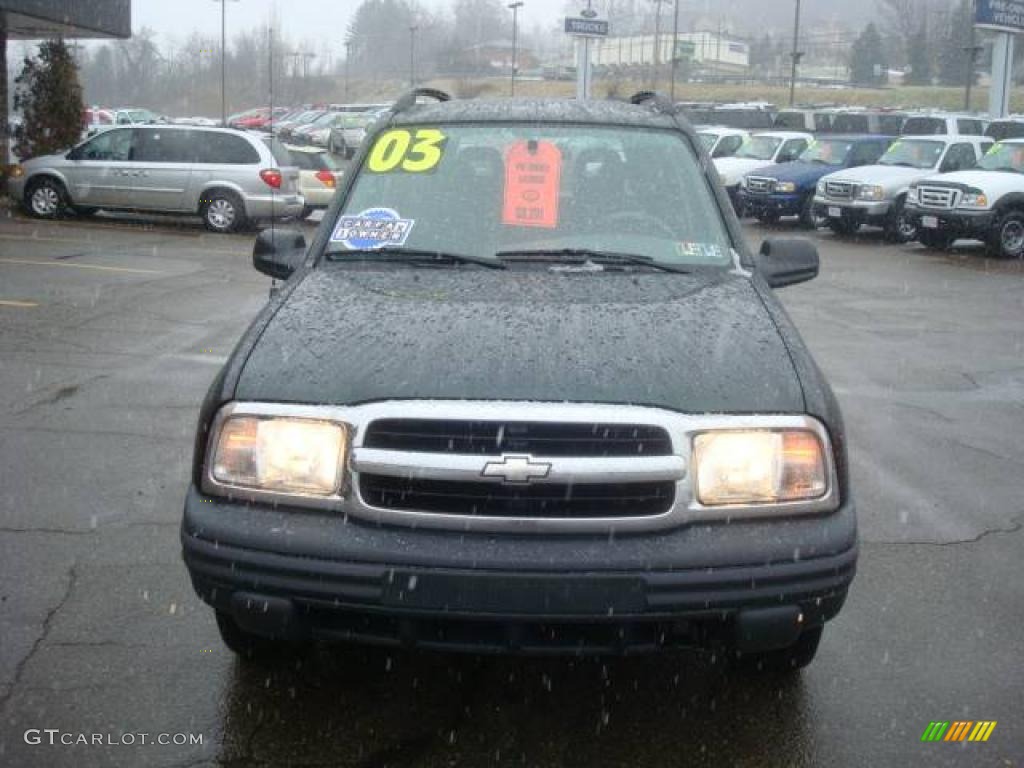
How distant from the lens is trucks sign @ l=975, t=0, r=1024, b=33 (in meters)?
27.2

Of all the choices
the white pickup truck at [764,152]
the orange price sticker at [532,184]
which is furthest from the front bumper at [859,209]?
the orange price sticker at [532,184]

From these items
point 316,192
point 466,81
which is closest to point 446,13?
point 466,81

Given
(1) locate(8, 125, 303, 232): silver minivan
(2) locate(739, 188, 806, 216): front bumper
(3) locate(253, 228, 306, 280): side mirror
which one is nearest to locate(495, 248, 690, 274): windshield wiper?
(3) locate(253, 228, 306, 280): side mirror

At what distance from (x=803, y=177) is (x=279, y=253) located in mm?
19339

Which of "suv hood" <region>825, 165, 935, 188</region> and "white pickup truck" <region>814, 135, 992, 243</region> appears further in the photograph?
"suv hood" <region>825, 165, 935, 188</region>

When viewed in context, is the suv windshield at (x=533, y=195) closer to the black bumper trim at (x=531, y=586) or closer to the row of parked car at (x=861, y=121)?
the black bumper trim at (x=531, y=586)

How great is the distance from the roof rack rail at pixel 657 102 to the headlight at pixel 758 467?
2.43 meters

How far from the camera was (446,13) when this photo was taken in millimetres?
157875

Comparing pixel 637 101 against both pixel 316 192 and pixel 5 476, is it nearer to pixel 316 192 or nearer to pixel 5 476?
pixel 5 476

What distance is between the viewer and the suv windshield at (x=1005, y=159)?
61.4 feet

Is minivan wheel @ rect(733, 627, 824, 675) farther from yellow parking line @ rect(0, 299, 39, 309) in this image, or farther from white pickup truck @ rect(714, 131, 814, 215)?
white pickup truck @ rect(714, 131, 814, 215)

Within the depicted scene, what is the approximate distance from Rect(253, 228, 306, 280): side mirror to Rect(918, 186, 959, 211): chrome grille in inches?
609

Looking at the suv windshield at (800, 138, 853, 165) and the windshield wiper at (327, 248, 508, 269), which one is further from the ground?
the suv windshield at (800, 138, 853, 165)

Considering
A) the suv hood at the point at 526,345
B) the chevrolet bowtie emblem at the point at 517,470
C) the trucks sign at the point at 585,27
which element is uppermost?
the trucks sign at the point at 585,27
